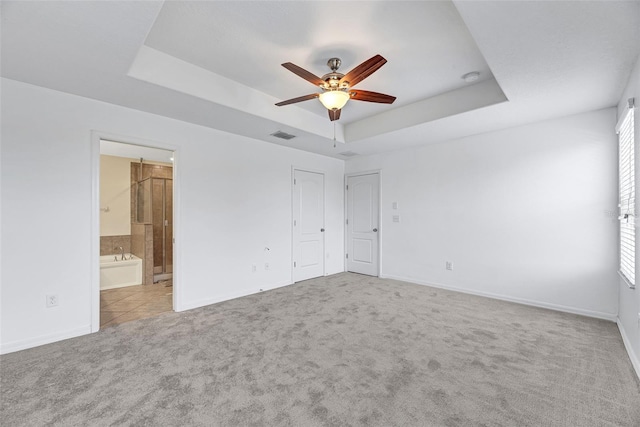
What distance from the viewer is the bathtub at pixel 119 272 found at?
186 inches

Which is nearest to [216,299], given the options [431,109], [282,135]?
[282,135]

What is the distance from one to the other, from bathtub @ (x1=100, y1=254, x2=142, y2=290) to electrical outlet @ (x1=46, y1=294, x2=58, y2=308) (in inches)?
83.5

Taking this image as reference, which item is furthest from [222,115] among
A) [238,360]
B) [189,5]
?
[238,360]

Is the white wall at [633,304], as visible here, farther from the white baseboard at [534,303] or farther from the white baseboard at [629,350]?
the white baseboard at [534,303]

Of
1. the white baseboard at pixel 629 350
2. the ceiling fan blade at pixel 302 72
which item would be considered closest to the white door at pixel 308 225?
the ceiling fan blade at pixel 302 72

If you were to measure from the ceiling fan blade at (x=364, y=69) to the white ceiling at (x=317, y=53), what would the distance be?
307 mm

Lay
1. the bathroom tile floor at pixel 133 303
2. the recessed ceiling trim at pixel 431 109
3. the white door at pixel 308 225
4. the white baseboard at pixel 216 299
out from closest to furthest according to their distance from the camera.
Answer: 1. the recessed ceiling trim at pixel 431 109
2. the bathroom tile floor at pixel 133 303
3. the white baseboard at pixel 216 299
4. the white door at pixel 308 225

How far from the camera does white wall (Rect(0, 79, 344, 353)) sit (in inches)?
102

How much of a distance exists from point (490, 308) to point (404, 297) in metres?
1.07

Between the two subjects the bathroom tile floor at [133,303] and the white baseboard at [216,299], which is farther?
the white baseboard at [216,299]

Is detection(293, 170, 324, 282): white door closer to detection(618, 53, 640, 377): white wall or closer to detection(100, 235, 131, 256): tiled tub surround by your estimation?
detection(100, 235, 131, 256): tiled tub surround

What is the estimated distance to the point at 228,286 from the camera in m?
4.08

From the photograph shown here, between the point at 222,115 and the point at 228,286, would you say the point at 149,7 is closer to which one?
the point at 222,115

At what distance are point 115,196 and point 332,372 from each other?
18.4 ft
